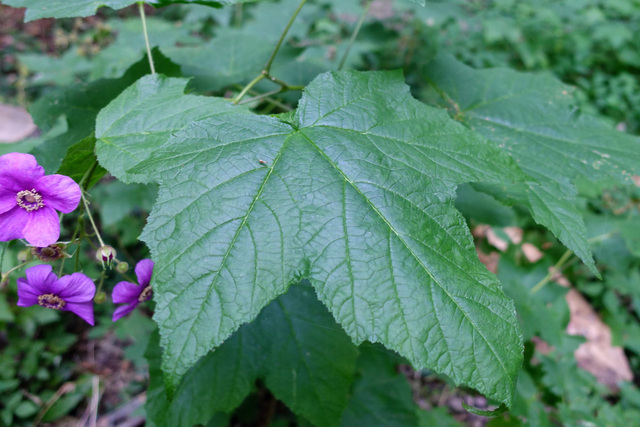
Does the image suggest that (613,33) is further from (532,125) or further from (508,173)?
(508,173)

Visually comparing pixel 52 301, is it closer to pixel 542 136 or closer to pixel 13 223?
pixel 13 223

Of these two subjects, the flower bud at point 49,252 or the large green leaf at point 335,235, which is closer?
the large green leaf at point 335,235

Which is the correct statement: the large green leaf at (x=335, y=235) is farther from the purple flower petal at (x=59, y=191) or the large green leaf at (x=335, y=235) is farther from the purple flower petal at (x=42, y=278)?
the purple flower petal at (x=42, y=278)

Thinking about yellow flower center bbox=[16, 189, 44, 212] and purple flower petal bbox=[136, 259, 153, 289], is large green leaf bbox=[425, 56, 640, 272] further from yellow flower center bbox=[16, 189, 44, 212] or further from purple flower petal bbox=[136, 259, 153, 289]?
yellow flower center bbox=[16, 189, 44, 212]

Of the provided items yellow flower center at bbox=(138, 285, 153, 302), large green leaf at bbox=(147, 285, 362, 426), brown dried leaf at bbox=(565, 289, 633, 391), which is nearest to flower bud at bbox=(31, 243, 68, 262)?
yellow flower center at bbox=(138, 285, 153, 302)

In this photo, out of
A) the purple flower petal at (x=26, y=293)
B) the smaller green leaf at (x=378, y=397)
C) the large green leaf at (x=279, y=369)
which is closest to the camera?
the purple flower petal at (x=26, y=293)

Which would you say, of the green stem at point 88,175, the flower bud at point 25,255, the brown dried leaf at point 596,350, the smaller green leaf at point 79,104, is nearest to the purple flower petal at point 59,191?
the green stem at point 88,175

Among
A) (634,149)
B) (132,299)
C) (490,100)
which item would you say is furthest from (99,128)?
(634,149)

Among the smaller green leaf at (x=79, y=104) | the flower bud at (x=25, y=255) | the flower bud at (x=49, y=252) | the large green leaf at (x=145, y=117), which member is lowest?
the flower bud at (x=25, y=255)
